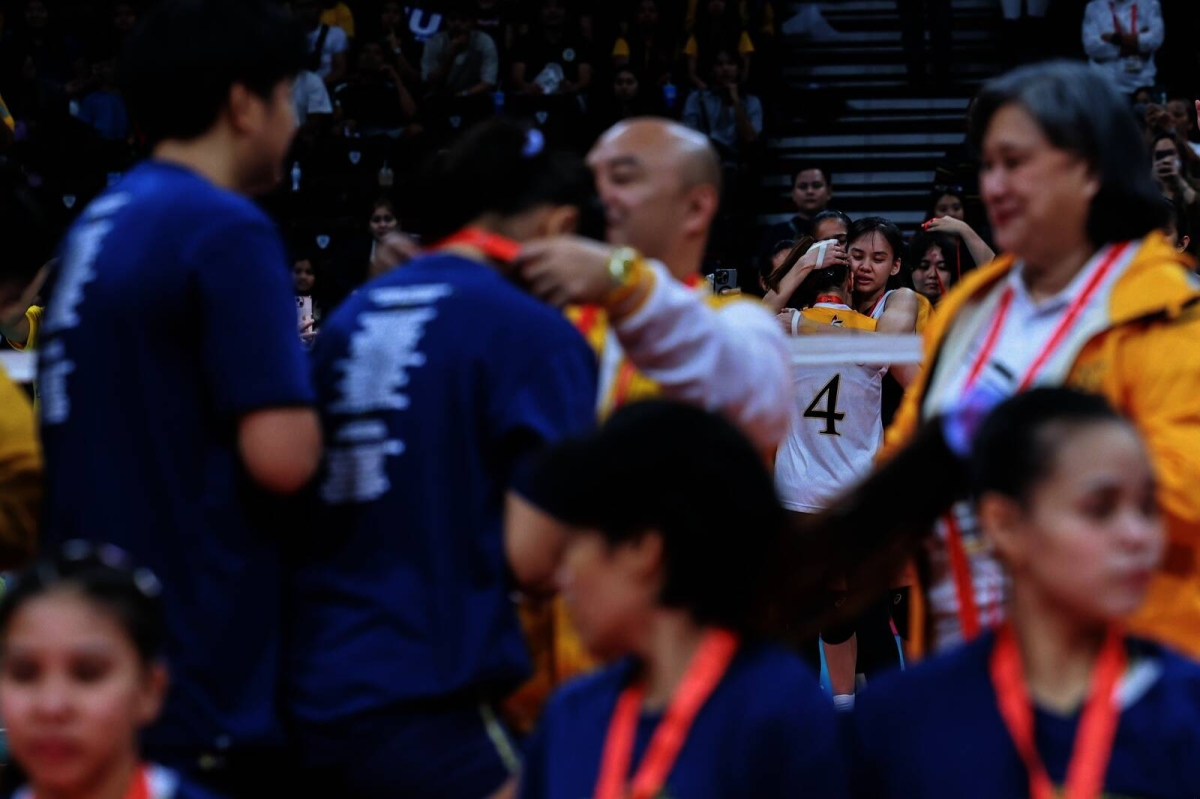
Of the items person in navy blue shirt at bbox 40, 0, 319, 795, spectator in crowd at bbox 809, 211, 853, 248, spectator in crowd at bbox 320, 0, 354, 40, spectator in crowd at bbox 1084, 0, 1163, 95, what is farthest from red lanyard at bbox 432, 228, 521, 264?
spectator in crowd at bbox 320, 0, 354, 40

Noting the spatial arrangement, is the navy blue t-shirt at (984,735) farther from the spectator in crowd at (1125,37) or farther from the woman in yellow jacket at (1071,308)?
the spectator in crowd at (1125,37)

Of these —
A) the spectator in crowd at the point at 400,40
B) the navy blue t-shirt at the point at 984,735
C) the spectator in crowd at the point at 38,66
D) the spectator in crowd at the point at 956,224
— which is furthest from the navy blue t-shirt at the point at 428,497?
the spectator in crowd at the point at 400,40

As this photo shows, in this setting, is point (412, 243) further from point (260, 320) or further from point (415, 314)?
point (260, 320)

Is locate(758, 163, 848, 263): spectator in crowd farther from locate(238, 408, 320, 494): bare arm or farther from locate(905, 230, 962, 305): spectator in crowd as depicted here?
locate(238, 408, 320, 494): bare arm

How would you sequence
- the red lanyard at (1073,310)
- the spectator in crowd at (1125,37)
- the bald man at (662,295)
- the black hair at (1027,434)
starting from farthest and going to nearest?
the spectator in crowd at (1125,37) < the red lanyard at (1073,310) < the bald man at (662,295) < the black hair at (1027,434)

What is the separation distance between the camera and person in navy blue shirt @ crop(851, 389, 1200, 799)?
2262mm

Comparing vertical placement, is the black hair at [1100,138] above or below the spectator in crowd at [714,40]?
above

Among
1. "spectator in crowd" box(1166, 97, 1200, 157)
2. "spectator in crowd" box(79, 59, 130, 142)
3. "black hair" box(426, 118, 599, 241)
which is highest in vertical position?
"black hair" box(426, 118, 599, 241)

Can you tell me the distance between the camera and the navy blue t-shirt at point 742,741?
2262mm

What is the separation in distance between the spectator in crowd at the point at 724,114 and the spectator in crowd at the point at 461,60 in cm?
171

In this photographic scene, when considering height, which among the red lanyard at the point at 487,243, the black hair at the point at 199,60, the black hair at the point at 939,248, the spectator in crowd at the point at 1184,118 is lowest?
the spectator in crowd at the point at 1184,118

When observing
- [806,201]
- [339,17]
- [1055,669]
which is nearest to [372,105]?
[339,17]

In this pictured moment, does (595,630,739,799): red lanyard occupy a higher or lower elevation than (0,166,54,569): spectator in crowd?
lower

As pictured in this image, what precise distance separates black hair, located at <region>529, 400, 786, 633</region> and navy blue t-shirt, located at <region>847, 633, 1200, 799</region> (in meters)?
0.26
